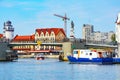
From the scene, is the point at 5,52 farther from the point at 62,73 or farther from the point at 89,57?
the point at 62,73

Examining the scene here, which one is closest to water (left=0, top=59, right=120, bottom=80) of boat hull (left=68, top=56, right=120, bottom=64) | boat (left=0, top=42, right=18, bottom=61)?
boat hull (left=68, top=56, right=120, bottom=64)

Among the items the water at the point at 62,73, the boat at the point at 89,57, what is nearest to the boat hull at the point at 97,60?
the boat at the point at 89,57

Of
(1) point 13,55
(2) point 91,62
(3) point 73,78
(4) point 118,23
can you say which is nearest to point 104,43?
(4) point 118,23

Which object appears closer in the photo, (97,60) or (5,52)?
(97,60)

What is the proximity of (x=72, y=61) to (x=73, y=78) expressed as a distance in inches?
1984

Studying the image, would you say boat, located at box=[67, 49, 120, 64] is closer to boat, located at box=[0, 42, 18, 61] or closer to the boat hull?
the boat hull

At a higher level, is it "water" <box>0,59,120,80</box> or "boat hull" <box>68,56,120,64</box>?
"boat hull" <box>68,56,120,64</box>

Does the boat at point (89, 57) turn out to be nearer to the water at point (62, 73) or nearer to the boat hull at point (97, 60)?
the boat hull at point (97, 60)

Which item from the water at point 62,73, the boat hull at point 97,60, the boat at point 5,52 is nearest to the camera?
the water at point 62,73

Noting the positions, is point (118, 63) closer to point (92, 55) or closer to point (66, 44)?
point (92, 55)

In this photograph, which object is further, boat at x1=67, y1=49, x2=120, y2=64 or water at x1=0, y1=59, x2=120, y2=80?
boat at x1=67, y1=49, x2=120, y2=64

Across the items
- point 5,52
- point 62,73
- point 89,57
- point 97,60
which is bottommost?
point 62,73

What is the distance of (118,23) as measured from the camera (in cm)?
15825

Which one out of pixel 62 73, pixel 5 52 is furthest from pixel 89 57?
pixel 5 52
